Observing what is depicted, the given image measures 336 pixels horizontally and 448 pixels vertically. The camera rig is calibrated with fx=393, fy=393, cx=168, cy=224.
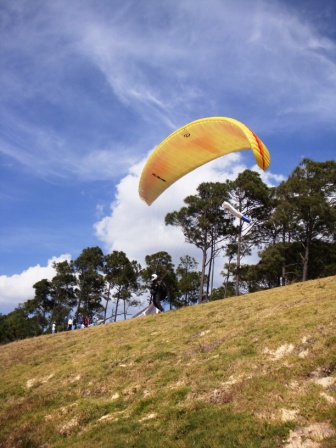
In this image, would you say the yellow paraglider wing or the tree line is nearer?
the yellow paraglider wing

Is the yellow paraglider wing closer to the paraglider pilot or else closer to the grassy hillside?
the paraglider pilot

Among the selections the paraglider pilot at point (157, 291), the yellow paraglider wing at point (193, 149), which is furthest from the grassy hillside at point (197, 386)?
the yellow paraglider wing at point (193, 149)

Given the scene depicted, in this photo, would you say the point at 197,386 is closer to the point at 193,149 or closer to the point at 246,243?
the point at 193,149

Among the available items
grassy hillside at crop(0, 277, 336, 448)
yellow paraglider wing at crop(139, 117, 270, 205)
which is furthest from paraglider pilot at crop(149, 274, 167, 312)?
yellow paraglider wing at crop(139, 117, 270, 205)

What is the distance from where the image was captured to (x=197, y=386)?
31.6 feet

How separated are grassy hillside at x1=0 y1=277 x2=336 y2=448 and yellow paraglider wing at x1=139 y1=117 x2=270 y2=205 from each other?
5.87 m

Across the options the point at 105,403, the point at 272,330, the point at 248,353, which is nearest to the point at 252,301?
the point at 272,330

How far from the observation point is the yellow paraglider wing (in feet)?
47.8

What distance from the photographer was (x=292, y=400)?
7.75 metres

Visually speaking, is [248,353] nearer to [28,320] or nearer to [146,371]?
[146,371]

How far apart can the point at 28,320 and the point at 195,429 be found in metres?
60.0

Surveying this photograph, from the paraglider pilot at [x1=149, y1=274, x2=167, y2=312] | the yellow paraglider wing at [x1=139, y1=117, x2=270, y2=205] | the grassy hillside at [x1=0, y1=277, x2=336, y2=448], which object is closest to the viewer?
the grassy hillside at [x1=0, y1=277, x2=336, y2=448]

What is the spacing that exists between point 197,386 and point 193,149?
10921mm

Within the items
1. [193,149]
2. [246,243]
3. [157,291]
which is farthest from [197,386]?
[246,243]
